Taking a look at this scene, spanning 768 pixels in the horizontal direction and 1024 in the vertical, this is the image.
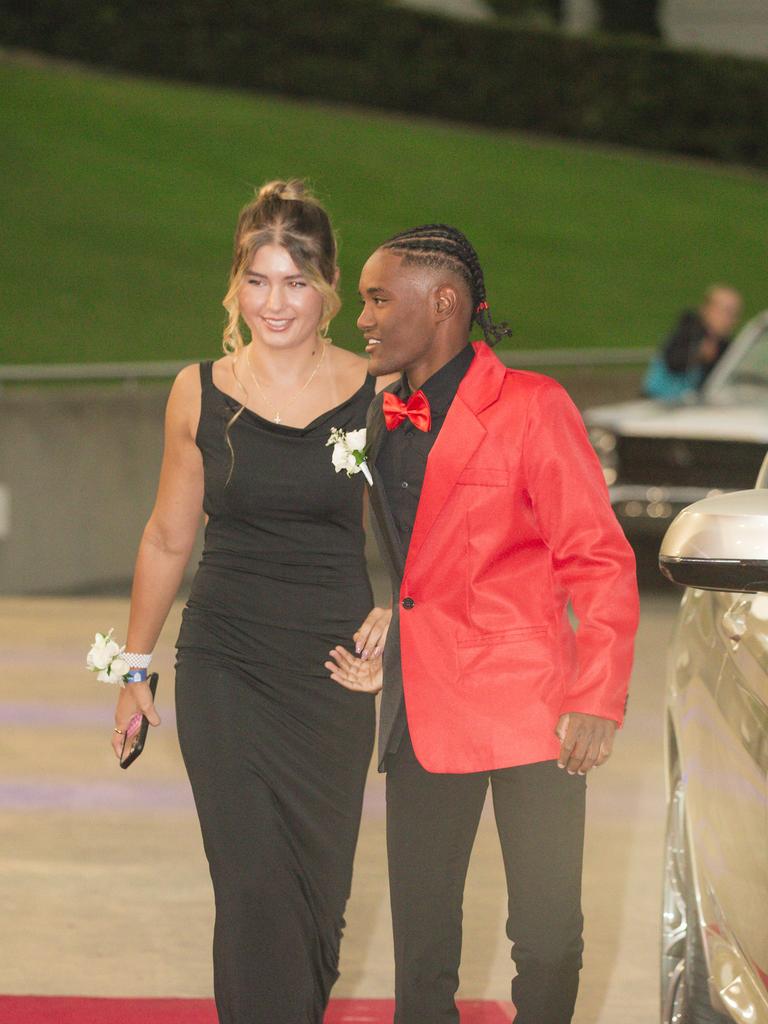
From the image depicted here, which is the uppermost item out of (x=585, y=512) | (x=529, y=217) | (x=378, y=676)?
(x=585, y=512)

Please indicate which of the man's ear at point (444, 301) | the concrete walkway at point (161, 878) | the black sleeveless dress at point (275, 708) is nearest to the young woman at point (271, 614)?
the black sleeveless dress at point (275, 708)

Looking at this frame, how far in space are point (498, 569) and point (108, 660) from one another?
1020mm

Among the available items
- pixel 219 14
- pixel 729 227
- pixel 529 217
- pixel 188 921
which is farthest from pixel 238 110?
pixel 188 921

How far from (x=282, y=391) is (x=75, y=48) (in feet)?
105

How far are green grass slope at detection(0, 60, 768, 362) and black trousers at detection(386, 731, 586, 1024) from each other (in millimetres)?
19330

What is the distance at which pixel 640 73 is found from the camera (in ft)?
121

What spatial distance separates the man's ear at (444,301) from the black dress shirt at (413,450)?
0.09 m

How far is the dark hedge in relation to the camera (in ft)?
114

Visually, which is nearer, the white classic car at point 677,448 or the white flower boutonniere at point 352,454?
the white flower boutonniere at point 352,454

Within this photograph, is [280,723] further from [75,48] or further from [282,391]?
[75,48]

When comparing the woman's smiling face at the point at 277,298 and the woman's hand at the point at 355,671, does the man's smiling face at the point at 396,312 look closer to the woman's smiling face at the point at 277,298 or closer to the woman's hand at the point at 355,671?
the woman's smiling face at the point at 277,298

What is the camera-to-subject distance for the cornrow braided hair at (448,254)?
161 inches

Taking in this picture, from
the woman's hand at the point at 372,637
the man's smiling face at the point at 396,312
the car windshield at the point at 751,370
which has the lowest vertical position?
the car windshield at the point at 751,370

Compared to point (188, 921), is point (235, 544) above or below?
above
